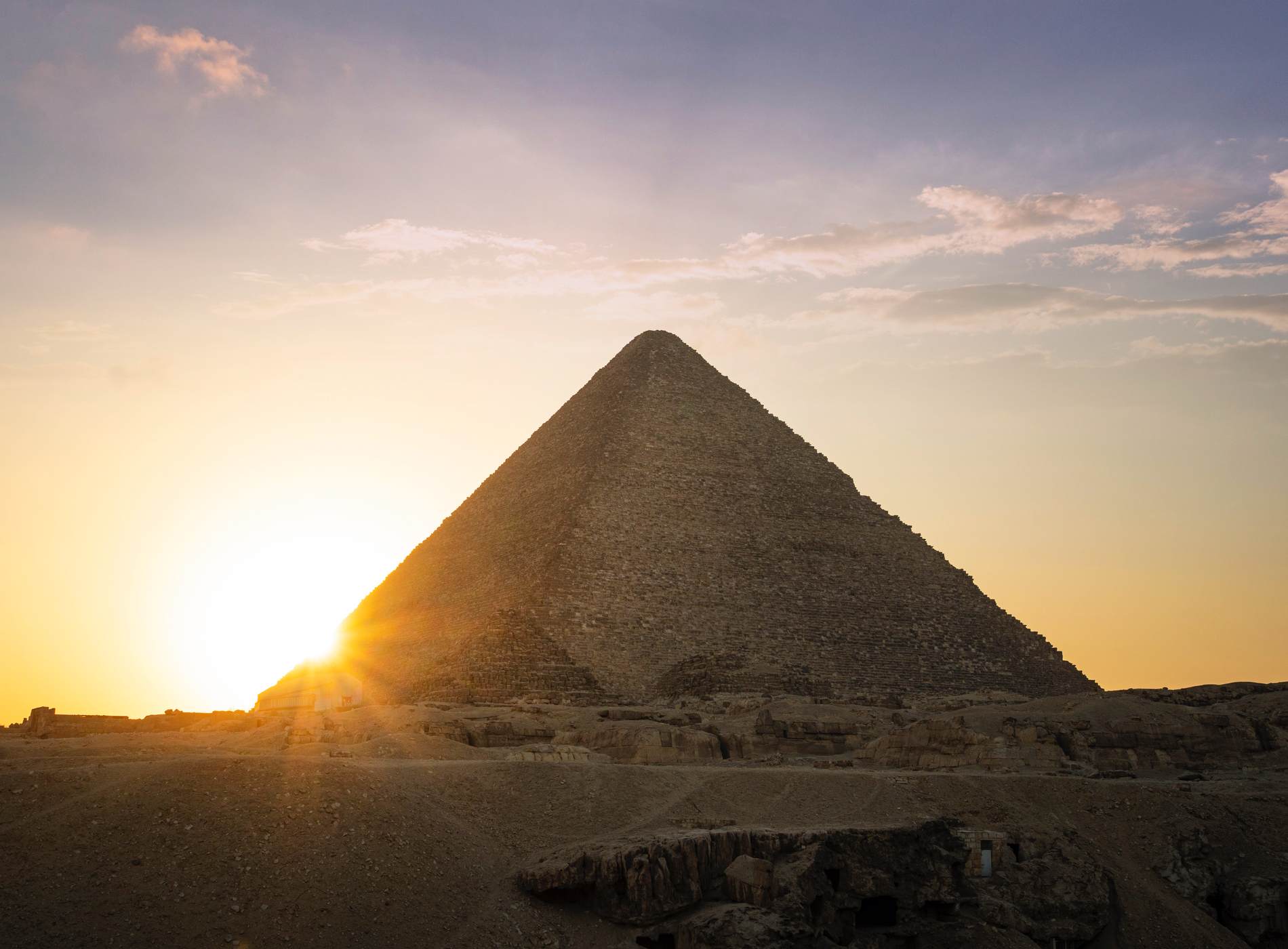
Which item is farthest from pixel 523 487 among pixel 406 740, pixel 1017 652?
pixel 406 740

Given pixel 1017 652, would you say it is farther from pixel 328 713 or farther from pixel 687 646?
pixel 328 713

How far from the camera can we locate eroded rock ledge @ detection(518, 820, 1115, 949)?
11.8 metres

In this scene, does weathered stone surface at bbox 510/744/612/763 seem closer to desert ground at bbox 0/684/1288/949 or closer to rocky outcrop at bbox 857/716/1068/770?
desert ground at bbox 0/684/1288/949

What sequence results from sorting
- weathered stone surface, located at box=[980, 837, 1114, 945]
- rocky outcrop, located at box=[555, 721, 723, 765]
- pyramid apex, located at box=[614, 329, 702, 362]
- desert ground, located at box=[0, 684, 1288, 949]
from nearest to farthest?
desert ground, located at box=[0, 684, 1288, 949] < weathered stone surface, located at box=[980, 837, 1114, 945] < rocky outcrop, located at box=[555, 721, 723, 765] < pyramid apex, located at box=[614, 329, 702, 362]

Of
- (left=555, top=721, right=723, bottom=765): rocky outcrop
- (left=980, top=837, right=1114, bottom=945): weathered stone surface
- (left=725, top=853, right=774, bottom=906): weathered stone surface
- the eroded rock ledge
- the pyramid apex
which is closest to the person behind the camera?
the eroded rock ledge

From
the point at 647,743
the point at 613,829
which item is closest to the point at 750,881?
the point at 613,829

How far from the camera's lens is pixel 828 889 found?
12.4 metres

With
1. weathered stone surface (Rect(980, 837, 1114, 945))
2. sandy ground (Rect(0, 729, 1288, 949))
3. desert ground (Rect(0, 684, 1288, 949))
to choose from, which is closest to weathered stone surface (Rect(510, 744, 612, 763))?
desert ground (Rect(0, 684, 1288, 949))

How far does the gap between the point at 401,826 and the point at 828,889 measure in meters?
4.27

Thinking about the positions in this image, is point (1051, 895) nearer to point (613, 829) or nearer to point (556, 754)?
point (613, 829)

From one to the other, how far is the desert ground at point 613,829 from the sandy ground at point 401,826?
0.03 m

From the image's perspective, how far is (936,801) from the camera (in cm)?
1642

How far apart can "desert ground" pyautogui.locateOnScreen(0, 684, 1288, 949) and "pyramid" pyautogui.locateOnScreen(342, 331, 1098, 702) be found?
1439 cm

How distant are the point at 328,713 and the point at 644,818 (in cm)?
1336
